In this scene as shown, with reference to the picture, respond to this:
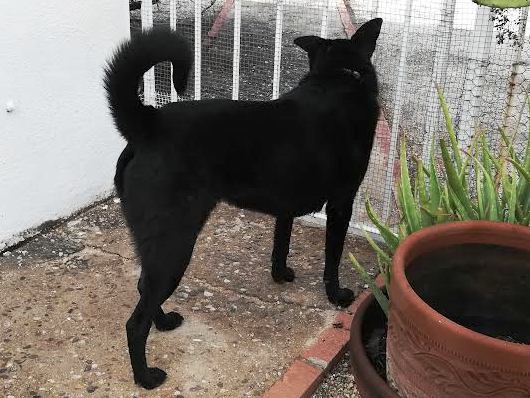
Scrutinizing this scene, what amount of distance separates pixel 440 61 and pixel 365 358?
1564 mm

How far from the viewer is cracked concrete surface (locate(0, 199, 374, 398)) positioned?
7.28ft

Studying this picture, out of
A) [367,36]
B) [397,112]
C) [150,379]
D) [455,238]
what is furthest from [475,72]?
[150,379]

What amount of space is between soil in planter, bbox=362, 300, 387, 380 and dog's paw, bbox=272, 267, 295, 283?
0.69m

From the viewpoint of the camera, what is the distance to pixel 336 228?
8.73 feet

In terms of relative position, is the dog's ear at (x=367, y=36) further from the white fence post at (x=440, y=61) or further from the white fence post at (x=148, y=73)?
the white fence post at (x=148, y=73)

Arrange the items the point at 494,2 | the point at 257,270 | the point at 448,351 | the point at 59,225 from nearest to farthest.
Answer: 1. the point at 448,351
2. the point at 494,2
3. the point at 257,270
4. the point at 59,225

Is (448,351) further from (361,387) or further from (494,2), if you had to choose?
(494,2)

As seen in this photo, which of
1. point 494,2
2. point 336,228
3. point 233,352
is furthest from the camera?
point 336,228

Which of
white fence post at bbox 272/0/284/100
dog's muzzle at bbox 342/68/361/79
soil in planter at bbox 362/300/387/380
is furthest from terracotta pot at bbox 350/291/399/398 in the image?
white fence post at bbox 272/0/284/100

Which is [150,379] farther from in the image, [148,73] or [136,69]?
[148,73]

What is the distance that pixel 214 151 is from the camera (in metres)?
2.11

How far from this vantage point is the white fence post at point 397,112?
2.85 metres

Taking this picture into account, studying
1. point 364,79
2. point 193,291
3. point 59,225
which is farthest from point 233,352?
point 59,225

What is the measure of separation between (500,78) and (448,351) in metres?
1.74
